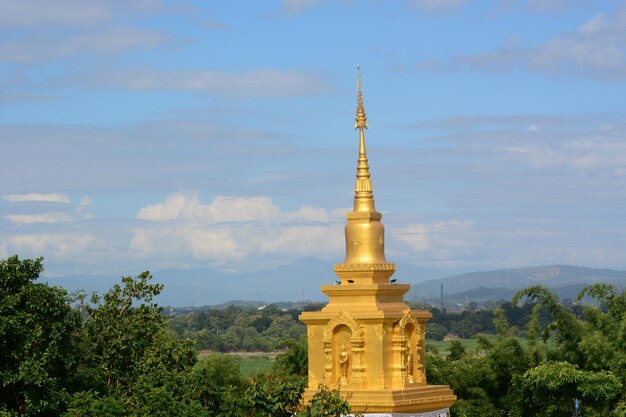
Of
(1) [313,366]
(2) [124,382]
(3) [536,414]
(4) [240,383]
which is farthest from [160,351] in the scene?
(3) [536,414]

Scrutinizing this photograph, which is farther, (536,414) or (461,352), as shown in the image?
(461,352)

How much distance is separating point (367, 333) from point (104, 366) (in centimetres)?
707

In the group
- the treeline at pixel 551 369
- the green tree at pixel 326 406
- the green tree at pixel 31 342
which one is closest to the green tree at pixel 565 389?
the treeline at pixel 551 369

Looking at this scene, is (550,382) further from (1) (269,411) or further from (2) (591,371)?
(1) (269,411)

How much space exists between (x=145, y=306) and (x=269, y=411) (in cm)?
742

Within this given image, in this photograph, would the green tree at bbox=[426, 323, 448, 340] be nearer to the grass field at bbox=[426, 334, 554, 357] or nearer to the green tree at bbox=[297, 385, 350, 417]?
the grass field at bbox=[426, 334, 554, 357]

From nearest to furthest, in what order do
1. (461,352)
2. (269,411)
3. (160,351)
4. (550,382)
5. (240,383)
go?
(269,411)
(160,351)
(550,382)
(240,383)
(461,352)

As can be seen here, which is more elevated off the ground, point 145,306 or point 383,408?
point 145,306

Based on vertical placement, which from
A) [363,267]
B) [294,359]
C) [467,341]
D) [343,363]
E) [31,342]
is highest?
[363,267]

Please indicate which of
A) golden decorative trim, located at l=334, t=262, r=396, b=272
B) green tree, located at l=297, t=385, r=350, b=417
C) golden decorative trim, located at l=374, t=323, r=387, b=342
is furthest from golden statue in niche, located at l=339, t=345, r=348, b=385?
green tree, located at l=297, t=385, r=350, b=417

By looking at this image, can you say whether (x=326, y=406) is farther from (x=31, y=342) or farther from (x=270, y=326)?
(x=270, y=326)

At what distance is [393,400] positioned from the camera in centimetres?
3158

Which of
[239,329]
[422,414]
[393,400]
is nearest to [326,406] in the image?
[393,400]

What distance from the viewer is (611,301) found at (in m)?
45.3
